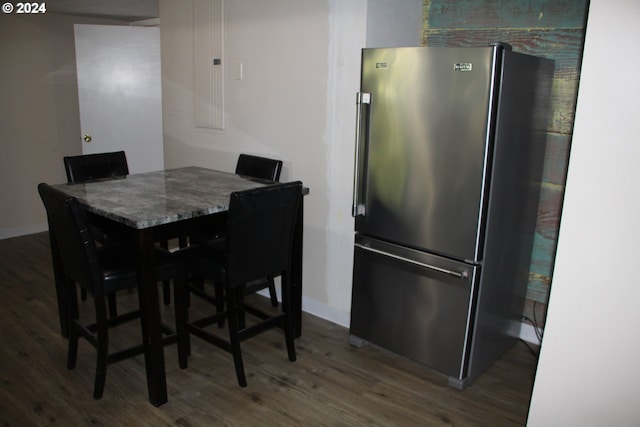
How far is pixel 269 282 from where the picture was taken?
3.36 metres

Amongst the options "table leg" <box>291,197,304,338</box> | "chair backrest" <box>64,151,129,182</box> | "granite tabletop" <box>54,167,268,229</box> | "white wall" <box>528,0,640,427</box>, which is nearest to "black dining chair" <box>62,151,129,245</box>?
"chair backrest" <box>64,151,129,182</box>

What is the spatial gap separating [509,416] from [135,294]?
266 cm

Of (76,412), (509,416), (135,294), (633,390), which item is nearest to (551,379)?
(633,390)

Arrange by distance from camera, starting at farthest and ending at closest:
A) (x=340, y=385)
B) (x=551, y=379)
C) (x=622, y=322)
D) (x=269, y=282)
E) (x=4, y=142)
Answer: (x=4, y=142), (x=269, y=282), (x=340, y=385), (x=551, y=379), (x=622, y=322)

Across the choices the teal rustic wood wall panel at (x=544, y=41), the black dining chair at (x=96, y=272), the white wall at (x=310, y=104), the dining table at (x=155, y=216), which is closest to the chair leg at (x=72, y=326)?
the black dining chair at (x=96, y=272)

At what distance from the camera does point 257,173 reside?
133 inches

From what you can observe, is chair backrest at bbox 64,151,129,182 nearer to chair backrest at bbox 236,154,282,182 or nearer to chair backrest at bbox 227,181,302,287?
chair backrest at bbox 236,154,282,182

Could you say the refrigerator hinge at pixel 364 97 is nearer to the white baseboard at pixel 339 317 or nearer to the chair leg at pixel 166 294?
the white baseboard at pixel 339 317

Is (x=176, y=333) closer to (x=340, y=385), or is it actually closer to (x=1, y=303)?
(x=340, y=385)

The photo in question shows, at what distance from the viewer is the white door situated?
4.55m

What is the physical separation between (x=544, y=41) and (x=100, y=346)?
2836mm

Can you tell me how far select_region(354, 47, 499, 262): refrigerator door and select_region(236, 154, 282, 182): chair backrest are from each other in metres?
0.75

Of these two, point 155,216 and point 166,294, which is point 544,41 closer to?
point 155,216

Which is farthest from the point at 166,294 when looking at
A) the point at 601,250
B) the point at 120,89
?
the point at 601,250
